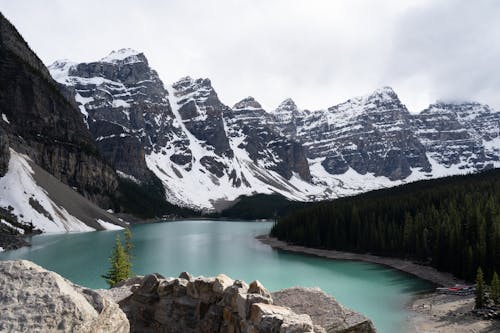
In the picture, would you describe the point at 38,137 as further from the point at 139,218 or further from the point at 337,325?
the point at 337,325

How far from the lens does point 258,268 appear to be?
60.8m

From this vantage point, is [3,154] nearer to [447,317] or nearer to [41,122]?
A: [41,122]

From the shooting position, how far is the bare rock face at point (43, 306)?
8.30 m

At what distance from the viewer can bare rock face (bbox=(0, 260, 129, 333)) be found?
8.30 m

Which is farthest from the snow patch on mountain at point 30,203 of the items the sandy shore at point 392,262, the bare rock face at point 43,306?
the bare rock face at point 43,306

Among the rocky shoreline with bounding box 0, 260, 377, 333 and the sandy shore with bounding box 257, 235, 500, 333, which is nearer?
the rocky shoreline with bounding box 0, 260, 377, 333

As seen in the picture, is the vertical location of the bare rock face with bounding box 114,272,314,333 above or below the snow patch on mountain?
below

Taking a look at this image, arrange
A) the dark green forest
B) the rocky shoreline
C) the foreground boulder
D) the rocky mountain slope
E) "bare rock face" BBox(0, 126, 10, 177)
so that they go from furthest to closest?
"bare rock face" BBox(0, 126, 10, 177) < the rocky mountain slope < the dark green forest < the foreground boulder < the rocky shoreline

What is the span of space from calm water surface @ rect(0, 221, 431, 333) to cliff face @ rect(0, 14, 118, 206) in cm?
7206

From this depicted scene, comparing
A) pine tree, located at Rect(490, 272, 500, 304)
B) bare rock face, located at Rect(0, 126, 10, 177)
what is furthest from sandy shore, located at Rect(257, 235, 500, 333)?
bare rock face, located at Rect(0, 126, 10, 177)

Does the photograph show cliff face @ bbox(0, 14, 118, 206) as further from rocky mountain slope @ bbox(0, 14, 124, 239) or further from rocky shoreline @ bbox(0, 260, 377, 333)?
rocky shoreline @ bbox(0, 260, 377, 333)

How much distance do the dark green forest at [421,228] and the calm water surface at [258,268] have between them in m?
6.85

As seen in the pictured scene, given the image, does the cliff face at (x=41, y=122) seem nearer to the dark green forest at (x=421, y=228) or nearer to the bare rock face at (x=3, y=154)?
the bare rock face at (x=3, y=154)

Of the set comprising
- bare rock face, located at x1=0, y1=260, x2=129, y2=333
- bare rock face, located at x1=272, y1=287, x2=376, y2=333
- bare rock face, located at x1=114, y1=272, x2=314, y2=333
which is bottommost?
bare rock face, located at x1=272, y1=287, x2=376, y2=333
